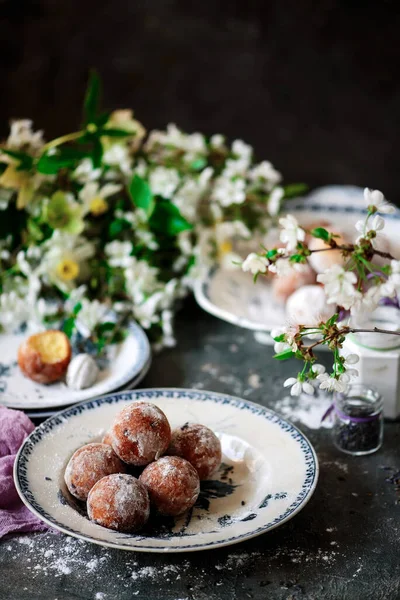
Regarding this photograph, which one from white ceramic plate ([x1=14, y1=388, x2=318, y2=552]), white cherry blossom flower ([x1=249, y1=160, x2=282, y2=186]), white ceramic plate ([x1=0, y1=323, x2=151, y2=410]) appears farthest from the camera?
white cherry blossom flower ([x1=249, y1=160, x2=282, y2=186])

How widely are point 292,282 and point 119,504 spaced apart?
727mm

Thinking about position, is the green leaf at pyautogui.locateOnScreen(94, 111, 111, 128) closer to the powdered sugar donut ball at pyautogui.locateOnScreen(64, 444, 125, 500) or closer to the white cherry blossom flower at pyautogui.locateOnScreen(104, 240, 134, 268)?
the white cherry blossom flower at pyautogui.locateOnScreen(104, 240, 134, 268)

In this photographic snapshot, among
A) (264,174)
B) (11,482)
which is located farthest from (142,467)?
(264,174)

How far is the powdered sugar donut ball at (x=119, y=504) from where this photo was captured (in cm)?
81

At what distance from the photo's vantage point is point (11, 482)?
917mm

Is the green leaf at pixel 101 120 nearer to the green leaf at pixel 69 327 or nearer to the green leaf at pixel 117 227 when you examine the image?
the green leaf at pixel 117 227

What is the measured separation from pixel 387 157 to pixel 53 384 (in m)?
1.61

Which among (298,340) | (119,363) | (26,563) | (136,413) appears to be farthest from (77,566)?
(119,363)

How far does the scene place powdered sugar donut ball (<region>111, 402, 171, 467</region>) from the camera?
87 centimetres

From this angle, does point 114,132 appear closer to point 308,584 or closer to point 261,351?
point 261,351

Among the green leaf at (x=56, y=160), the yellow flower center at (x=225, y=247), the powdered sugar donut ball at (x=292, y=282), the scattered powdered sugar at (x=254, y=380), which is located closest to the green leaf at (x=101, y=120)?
the green leaf at (x=56, y=160)

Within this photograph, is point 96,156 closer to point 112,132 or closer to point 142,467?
point 112,132

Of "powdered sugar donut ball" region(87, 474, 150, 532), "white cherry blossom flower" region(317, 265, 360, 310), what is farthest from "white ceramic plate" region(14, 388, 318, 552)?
"white cherry blossom flower" region(317, 265, 360, 310)

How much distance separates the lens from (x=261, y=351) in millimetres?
1355
